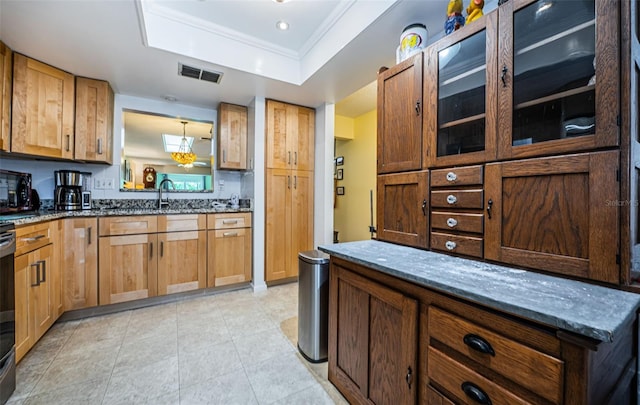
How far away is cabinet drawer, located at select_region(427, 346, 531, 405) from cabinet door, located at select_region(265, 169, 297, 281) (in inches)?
96.9

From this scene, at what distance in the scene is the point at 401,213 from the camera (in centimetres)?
159

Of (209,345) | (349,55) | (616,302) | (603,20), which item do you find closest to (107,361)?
(209,345)

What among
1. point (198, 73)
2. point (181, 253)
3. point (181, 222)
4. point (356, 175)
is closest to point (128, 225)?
point (181, 222)

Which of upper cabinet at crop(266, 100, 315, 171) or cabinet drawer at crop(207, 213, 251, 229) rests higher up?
upper cabinet at crop(266, 100, 315, 171)

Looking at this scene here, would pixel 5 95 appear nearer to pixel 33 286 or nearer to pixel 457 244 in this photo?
pixel 33 286

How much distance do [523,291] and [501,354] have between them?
21 cm

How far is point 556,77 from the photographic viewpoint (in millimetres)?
1042

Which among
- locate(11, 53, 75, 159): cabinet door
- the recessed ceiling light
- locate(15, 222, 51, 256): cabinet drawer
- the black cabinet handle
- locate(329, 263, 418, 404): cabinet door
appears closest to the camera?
locate(329, 263, 418, 404): cabinet door

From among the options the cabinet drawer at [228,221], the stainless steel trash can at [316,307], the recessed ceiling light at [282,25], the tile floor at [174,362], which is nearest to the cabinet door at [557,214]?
the stainless steel trash can at [316,307]

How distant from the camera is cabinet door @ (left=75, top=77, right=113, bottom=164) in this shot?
255 cm

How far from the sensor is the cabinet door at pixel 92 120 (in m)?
2.55

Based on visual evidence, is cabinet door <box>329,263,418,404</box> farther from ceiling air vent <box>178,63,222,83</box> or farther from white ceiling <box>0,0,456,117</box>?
ceiling air vent <box>178,63,222,83</box>

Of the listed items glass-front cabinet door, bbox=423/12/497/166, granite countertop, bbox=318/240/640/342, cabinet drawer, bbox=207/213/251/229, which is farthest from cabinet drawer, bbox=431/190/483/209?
cabinet drawer, bbox=207/213/251/229

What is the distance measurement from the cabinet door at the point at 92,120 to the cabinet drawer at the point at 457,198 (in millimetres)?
3138
